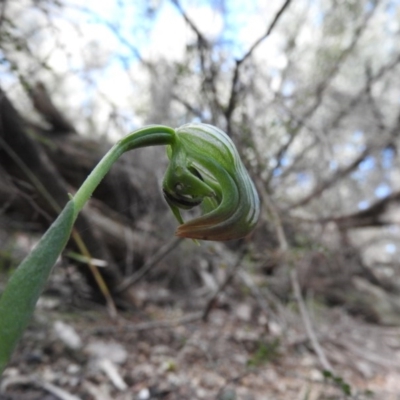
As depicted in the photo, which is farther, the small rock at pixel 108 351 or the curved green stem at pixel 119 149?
the small rock at pixel 108 351

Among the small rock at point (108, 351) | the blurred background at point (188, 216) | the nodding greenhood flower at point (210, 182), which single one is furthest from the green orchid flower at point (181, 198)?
the small rock at point (108, 351)

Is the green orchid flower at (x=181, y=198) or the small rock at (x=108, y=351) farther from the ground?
the green orchid flower at (x=181, y=198)

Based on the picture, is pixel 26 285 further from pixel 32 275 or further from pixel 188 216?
pixel 188 216

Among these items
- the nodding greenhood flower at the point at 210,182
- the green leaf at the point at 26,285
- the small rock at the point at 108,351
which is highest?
the nodding greenhood flower at the point at 210,182

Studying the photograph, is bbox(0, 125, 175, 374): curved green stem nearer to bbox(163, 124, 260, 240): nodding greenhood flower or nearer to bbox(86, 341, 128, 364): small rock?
bbox(163, 124, 260, 240): nodding greenhood flower

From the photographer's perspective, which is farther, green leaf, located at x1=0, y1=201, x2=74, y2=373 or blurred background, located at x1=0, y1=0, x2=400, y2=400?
blurred background, located at x1=0, y1=0, x2=400, y2=400

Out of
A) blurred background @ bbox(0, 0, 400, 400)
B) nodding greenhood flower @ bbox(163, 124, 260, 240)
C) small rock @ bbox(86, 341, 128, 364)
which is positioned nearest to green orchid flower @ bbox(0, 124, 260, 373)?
nodding greenhood flower @ bbox(163, 124, 260, 240)

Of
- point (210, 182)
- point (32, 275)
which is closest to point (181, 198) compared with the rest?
point (210, 182)

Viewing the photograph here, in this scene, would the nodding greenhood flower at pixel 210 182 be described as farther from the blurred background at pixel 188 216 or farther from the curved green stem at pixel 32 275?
the blurred background at pixel 188 216
